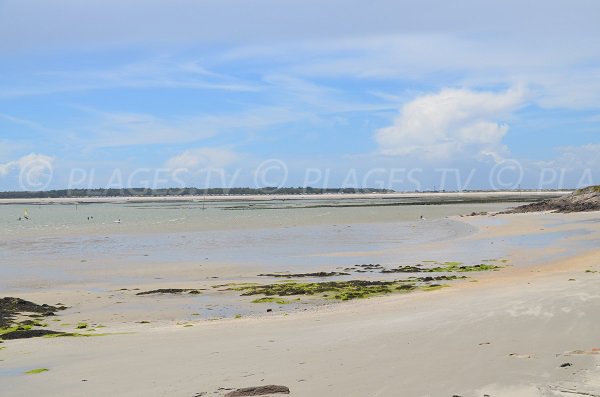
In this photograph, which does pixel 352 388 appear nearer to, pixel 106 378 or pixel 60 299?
pixel 106 378

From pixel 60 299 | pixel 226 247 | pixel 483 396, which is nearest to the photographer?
pixel 483 396

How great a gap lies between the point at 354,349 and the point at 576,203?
2384 inches

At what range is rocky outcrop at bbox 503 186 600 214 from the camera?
6071 cm

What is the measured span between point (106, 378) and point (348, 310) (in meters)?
7.09

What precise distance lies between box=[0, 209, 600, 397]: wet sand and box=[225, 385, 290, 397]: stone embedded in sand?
0.16 meters

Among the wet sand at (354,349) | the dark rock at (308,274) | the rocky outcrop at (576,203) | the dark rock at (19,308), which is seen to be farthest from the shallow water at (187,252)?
the rocky outcrop at (576,203)

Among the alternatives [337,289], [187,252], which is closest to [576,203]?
[187,252]

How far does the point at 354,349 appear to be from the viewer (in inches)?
356

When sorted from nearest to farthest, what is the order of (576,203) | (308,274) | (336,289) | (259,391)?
(259,391) < (336,289) < (308,274) < (576,203)

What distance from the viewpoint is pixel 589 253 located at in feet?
83.0

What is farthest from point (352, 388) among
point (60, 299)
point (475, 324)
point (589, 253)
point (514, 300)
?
point (589, 253)

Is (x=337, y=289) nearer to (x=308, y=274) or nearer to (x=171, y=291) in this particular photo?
(x=308, y=274)

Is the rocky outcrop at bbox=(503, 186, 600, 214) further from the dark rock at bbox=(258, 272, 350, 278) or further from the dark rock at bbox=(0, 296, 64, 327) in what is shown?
the dark rock at bbox=(0, 296, 64, 327)

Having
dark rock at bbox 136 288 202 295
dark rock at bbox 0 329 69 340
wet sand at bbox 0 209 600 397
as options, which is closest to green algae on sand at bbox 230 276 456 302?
dark rock at bbox 136 288 202 295
